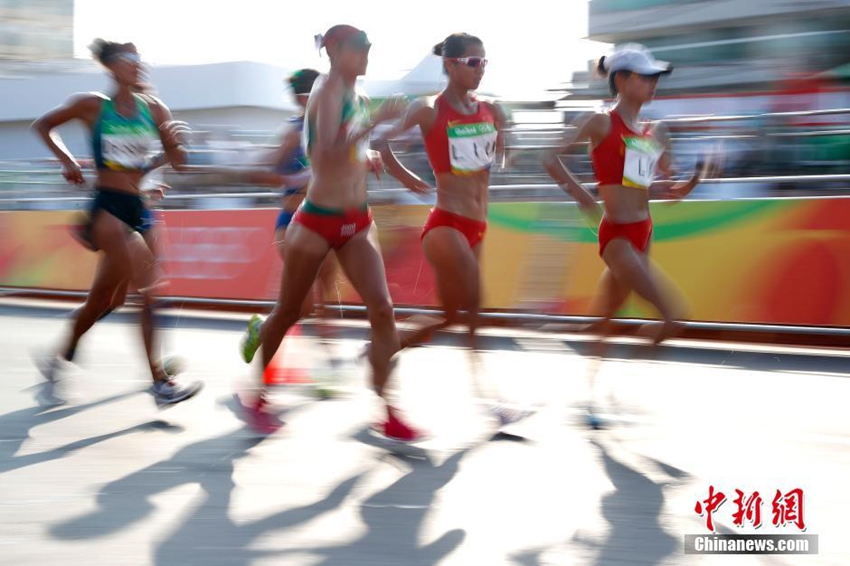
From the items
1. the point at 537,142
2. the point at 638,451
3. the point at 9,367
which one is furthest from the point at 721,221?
the point at 9,367

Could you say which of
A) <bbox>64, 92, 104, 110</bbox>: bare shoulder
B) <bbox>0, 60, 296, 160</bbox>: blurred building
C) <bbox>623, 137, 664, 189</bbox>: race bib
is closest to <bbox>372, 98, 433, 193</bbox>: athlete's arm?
<bbox>623, 137, 664, 189</bbox>: race bib

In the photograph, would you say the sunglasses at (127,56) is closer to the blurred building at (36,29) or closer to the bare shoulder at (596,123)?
the bare shoulder at (596,123)

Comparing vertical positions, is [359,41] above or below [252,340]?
above

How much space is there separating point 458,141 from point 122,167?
2045 millimetres

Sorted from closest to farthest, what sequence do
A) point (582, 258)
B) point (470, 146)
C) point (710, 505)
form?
point (710, 505) < point (470, 146) < point (582, 258)

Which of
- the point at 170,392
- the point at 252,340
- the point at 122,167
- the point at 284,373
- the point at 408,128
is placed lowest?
the point at 284,373

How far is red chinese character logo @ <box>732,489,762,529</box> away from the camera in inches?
166

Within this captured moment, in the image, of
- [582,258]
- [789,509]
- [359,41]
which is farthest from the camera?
[582,258]

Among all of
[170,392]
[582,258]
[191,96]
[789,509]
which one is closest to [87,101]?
[170,392]

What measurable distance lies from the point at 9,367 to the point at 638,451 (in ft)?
16.7

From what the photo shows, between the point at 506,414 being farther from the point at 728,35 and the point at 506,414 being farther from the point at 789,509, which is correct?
the point at 728,35

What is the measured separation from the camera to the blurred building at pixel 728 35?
17422mm

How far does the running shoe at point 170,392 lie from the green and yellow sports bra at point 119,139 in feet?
4.26
